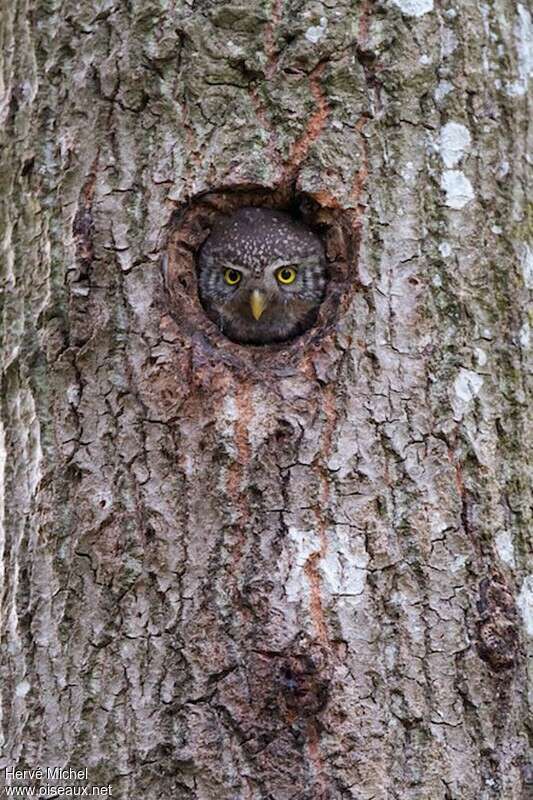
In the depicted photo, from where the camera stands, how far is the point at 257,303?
373 centimetres

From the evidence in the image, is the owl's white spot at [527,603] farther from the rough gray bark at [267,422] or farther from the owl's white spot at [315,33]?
the owl's white spot at [315,33]

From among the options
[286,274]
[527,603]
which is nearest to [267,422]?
[527,603]

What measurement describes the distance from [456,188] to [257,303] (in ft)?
3.68

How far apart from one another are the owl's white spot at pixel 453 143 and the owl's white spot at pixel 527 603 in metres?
1.15

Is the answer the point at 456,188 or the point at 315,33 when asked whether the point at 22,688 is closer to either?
the point at 456,188

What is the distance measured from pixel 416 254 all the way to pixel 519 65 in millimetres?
698

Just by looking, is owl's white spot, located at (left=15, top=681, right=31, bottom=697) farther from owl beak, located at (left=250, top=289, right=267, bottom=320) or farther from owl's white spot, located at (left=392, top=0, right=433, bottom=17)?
owl's white spot, located at (left=392, top=0, right=433, bottom=17)

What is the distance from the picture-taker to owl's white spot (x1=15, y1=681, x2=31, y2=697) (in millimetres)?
2583

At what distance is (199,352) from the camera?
8.83 ft

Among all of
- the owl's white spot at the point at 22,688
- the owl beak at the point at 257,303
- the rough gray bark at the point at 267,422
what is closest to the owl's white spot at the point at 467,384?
the rough gray bark at the point at 267,422

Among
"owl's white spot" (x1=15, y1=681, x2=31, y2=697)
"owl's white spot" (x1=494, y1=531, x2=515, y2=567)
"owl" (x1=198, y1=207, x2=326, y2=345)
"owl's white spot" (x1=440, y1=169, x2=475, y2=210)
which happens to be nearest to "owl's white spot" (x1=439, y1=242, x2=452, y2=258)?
"owl's white spot" (x1=440, y1=169, x2=475, y2=210)

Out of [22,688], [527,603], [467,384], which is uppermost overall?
[467,384]

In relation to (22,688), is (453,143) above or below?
above

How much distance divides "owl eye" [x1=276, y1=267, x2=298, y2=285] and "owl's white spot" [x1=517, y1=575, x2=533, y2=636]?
4.74 ft
